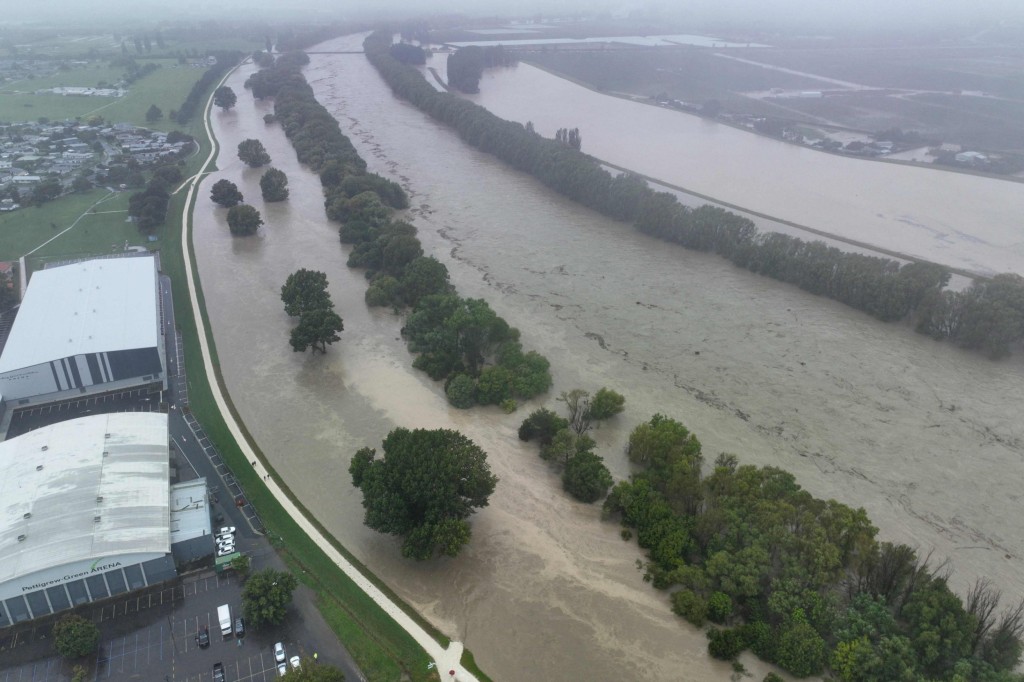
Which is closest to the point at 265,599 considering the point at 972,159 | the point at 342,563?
the point at 342,563

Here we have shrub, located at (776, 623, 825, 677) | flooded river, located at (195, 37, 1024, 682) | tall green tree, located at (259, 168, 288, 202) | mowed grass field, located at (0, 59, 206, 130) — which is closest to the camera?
shrub, located at (776, 623, 825, 677)

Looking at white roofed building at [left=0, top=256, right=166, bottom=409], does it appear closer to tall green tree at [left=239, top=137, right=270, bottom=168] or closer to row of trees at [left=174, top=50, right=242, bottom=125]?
tall green tree at [left=239, top=137, right=270, bottom=168]

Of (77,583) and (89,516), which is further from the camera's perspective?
(89,516)

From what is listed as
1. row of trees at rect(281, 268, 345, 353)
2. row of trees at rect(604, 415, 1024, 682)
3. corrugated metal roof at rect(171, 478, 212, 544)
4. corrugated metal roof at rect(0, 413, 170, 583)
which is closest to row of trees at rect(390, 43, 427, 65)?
row of trees at rect(281, 268, 345, 353)

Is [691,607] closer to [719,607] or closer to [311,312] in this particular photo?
[719,607]

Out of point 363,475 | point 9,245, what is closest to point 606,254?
point 363,475
